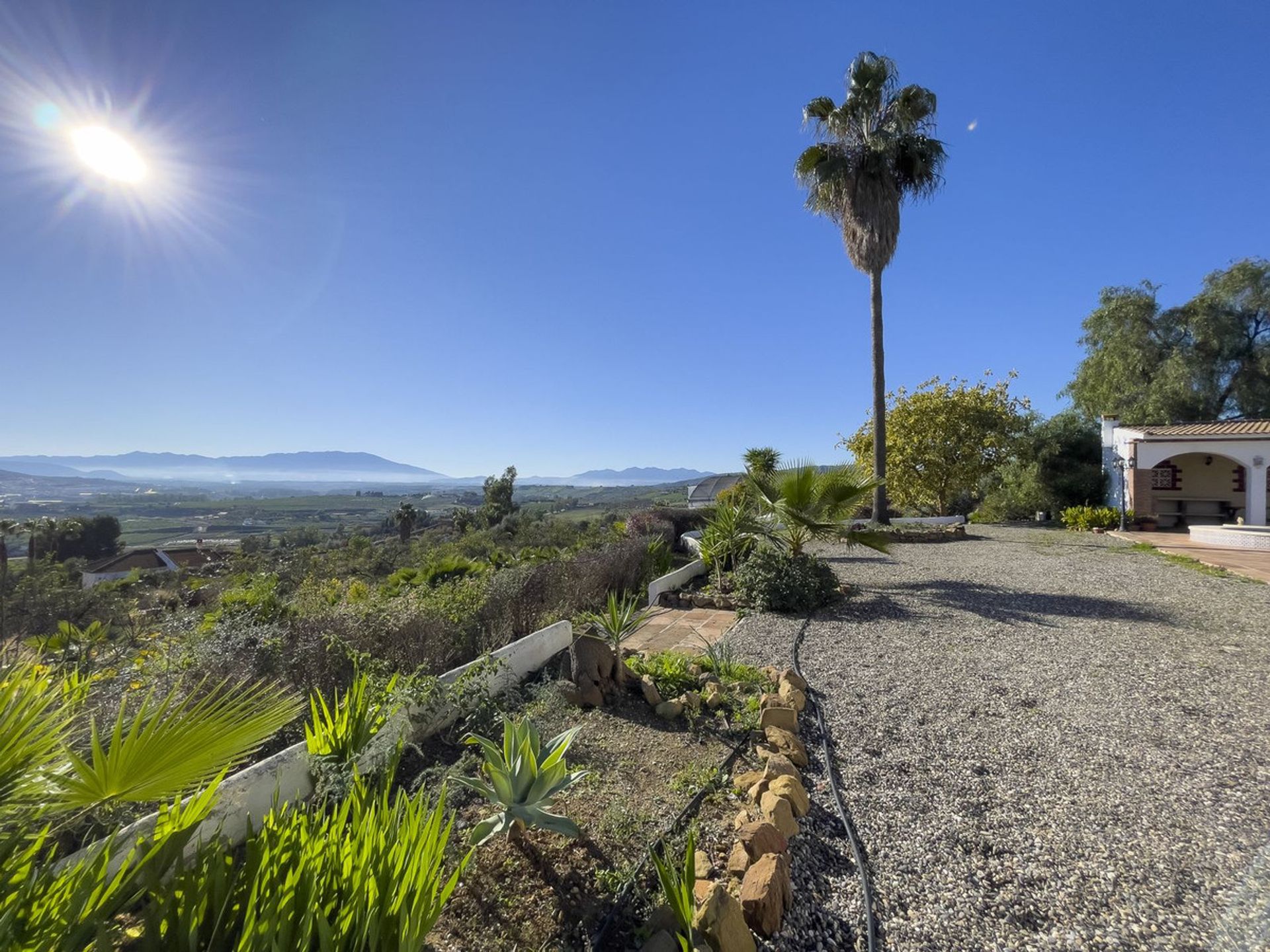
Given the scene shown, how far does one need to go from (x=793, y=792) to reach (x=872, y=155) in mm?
13883

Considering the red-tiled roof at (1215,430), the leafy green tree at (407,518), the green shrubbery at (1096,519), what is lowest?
the leafy green tree at (407,518)

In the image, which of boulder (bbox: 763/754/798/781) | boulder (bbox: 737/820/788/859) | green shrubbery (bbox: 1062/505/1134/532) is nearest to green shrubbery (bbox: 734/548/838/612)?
boulder (bbox: 763/754/798/781)

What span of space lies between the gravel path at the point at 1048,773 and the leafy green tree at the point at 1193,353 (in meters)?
20.1

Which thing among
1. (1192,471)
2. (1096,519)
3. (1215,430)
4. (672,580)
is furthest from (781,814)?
(1192,471)

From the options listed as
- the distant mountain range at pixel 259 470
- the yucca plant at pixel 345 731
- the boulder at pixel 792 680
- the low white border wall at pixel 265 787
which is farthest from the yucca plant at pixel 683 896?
the distant mountain range at pixel 259 470

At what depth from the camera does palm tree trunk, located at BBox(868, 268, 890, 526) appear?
513 inches

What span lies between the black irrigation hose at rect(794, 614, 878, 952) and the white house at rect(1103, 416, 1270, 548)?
13730 mm

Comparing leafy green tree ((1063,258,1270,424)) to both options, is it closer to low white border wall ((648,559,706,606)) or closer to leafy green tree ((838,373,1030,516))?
leafy green tree ((838,373,1030,516))

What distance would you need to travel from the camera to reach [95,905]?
1.13 meters

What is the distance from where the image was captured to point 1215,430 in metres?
14.5

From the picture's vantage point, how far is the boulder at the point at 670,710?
11.2 ft

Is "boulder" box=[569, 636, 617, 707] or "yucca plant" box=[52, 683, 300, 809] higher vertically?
"yucca plant" box=[52, 683, 300, 809]

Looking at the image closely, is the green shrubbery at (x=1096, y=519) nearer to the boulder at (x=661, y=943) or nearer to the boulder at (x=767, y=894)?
the boulder at (x=767, y=894)

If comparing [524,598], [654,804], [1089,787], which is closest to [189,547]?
[524,598]
